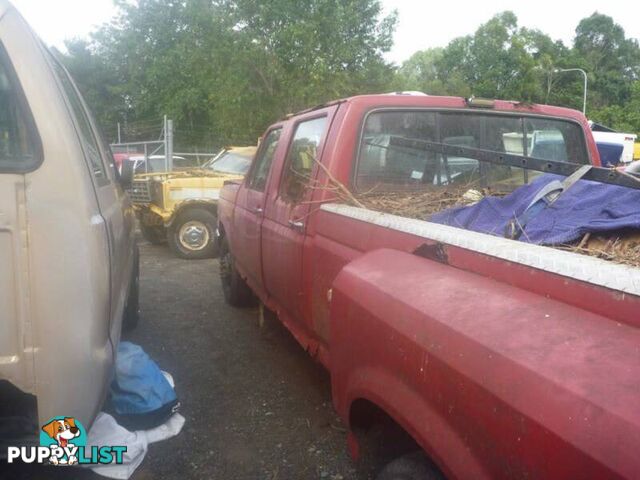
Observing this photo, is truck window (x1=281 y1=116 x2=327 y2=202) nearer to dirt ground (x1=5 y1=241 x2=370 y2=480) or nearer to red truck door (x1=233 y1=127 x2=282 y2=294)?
red truck door (x1=233 y1=127 x2=282 y2=294)

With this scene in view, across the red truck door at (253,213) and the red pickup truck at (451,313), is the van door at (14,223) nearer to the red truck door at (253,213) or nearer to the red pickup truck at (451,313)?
the red pickup truck at (451,313)

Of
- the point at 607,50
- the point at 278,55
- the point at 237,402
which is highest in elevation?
the point at 607,50

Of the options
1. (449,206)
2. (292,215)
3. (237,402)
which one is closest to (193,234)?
(237,402)

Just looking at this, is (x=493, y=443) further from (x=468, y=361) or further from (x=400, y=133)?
(x=400, y=133)

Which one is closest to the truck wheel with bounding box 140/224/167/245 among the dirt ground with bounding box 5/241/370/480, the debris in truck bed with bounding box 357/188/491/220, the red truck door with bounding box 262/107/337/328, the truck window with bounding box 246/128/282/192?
the dirt ground with bounding box 5/241/370/480

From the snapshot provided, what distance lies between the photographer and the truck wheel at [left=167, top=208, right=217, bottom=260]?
8.50 metres

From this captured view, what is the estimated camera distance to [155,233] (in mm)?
9516

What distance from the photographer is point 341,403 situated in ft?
7.26

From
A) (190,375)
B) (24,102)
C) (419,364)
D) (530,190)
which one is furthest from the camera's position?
(190,375)

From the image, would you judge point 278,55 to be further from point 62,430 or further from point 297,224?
point 62,430

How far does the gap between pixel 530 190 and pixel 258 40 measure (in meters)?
14.9

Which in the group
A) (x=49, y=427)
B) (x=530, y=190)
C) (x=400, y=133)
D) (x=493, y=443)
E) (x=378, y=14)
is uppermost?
(x=378, y=14)

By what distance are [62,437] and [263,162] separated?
3.07 meters

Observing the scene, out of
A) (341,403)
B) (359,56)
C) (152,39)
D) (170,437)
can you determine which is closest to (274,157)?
(170,437)
